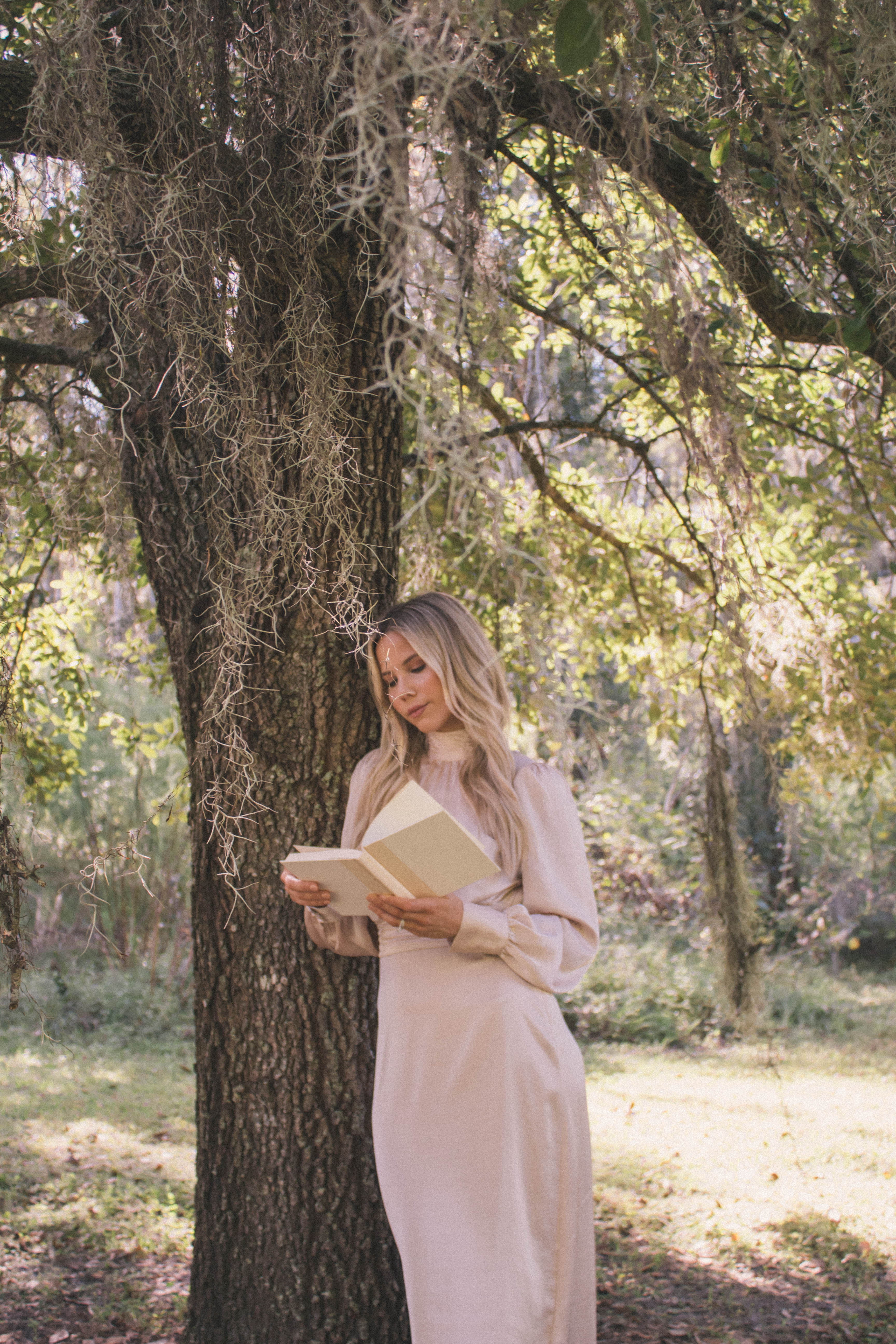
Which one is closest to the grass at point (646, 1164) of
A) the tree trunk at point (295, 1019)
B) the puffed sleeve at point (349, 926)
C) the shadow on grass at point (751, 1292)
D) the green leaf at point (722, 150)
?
the shadow on grass at point (751, 1292)

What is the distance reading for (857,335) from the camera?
2.25 meters

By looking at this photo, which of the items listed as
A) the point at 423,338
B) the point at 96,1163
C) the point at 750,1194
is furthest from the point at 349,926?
the point at 96,1163

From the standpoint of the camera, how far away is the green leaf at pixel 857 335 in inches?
88.0

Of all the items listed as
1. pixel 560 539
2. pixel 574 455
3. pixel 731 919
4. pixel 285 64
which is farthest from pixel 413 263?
pixel 574 455

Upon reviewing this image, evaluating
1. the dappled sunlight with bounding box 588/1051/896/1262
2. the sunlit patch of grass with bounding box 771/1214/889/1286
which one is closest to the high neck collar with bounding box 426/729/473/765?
the dappled sunlight with bounding box 588/1051/896/1262

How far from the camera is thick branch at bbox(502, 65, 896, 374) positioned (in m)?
1.95

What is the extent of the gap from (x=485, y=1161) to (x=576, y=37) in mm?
1854

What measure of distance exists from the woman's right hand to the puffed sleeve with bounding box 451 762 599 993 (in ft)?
0.87

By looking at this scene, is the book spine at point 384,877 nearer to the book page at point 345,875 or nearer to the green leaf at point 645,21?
the book page at point 345,875

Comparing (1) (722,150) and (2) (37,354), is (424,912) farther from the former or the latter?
(2) (37,354)

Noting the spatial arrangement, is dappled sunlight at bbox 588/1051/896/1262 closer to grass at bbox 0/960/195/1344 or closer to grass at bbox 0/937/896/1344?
grass at bbox 0/937/896/1344

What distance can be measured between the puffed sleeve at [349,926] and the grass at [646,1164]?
68 centimetres

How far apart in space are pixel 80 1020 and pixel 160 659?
3.87 metres

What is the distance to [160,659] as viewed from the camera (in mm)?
4078
